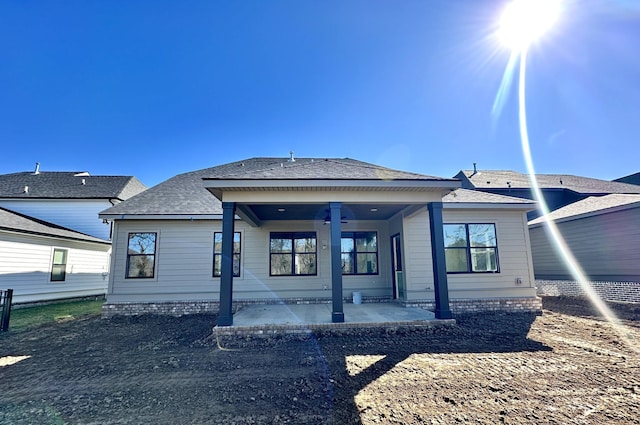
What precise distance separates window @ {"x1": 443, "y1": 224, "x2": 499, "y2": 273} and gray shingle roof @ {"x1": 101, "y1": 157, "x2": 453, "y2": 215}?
307cm

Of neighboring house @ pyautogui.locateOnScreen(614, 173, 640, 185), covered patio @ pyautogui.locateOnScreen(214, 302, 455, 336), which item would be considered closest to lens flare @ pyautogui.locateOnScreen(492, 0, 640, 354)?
covered patio @ pyautogui.locateOnScreen(214, 302, 455, 336)

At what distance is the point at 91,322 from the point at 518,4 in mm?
13843

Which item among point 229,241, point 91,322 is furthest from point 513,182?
point 91,322

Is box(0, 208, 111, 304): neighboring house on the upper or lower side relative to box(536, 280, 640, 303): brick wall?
upper

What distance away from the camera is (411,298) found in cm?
827

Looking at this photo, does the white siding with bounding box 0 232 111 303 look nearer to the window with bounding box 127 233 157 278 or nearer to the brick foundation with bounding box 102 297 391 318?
the brick foundation with bounding box 102 297 391 318

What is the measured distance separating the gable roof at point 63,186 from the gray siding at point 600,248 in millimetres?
21416

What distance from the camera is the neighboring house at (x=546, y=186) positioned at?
50.2ft

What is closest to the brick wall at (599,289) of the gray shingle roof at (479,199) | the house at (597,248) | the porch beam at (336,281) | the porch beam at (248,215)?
the house at (597,248)

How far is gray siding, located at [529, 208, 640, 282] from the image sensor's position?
9.41 m

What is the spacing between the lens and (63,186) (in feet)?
54.7

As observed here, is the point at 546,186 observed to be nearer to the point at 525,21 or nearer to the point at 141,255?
the point at 525,21

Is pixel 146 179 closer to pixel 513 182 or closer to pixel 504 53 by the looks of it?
pixel 504 53

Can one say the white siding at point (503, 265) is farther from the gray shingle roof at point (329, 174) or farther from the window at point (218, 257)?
the window at point (218, 257)
